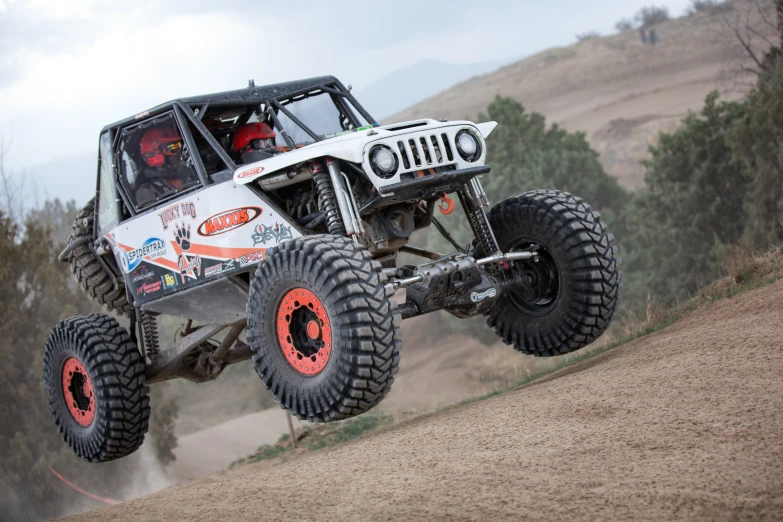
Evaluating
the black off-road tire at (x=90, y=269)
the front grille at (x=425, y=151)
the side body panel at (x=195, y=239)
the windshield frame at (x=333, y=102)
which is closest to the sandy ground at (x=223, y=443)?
the black off-road tire at (x=90, y=269)

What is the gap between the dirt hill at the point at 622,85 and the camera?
196ft

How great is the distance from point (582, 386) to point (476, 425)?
35.2 inches

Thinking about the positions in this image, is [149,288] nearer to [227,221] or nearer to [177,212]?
[177,212]

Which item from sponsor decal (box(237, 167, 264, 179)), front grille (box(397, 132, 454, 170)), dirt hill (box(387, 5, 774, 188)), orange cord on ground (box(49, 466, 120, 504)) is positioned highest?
dirt hill (box(387, 5, 774, 188))

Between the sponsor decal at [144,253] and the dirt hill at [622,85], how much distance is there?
135 feet

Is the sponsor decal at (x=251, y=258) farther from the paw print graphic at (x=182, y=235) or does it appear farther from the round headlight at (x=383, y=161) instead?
the round headlight at (x=383, y=161)

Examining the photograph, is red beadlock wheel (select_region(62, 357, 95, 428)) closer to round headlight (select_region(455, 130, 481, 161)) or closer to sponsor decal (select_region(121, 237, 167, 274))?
sponsor decal (select_region(121, 237, 167, 274))

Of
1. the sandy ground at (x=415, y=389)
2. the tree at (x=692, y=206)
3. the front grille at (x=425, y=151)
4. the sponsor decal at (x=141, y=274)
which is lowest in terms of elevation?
the sandy ground at (x=415, y=389)

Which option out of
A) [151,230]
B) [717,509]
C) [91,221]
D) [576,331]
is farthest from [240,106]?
[717,509]

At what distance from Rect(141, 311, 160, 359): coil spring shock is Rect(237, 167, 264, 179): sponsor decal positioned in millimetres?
2482

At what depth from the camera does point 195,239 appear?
809 cm

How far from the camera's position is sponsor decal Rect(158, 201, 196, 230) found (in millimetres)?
8098

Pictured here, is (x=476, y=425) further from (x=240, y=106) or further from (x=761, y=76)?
(x=761, y=76)

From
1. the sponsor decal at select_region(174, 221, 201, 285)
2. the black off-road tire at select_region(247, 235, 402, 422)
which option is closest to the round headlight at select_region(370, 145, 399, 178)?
the black off-road tire at select_region(247, 235, 402, 422)
